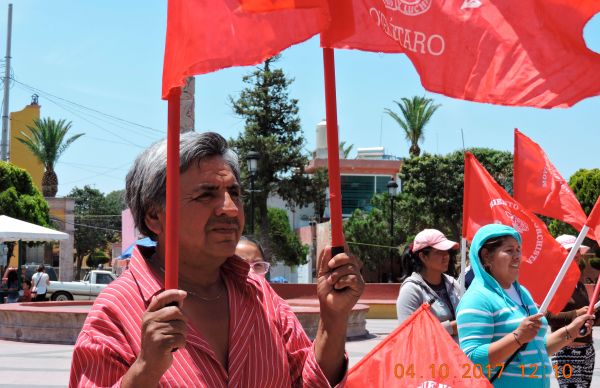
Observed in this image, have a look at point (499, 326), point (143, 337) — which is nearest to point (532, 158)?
point (499, 326)

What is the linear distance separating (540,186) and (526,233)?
0.97m

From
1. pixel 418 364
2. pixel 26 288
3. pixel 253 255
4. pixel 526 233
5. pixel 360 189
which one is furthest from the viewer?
pixel 360 189

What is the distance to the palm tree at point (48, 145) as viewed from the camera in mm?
48344

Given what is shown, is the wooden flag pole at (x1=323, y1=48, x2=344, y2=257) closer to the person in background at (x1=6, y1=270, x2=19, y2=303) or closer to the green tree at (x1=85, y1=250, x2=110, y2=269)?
the person in background at (x1=6, y1=270, x2=19, y2=303)

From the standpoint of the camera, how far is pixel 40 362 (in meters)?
11.2

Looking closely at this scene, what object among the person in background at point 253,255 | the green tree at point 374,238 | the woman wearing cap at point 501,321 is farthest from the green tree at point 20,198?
the woman wearing cap at point 501,321

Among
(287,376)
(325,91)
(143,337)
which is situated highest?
(325,91)

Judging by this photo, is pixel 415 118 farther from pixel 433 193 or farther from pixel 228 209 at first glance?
pixel 228 209

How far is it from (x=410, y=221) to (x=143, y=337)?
4115 cm

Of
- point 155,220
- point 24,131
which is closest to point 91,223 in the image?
point 24,131

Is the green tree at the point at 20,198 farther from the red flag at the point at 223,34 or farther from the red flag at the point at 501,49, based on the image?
the red flag at the point at 223,34

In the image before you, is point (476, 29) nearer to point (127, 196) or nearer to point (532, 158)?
point (127, 196)

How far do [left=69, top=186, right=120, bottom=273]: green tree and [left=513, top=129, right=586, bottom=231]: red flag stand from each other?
202 ft

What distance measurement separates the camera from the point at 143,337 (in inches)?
76.2
